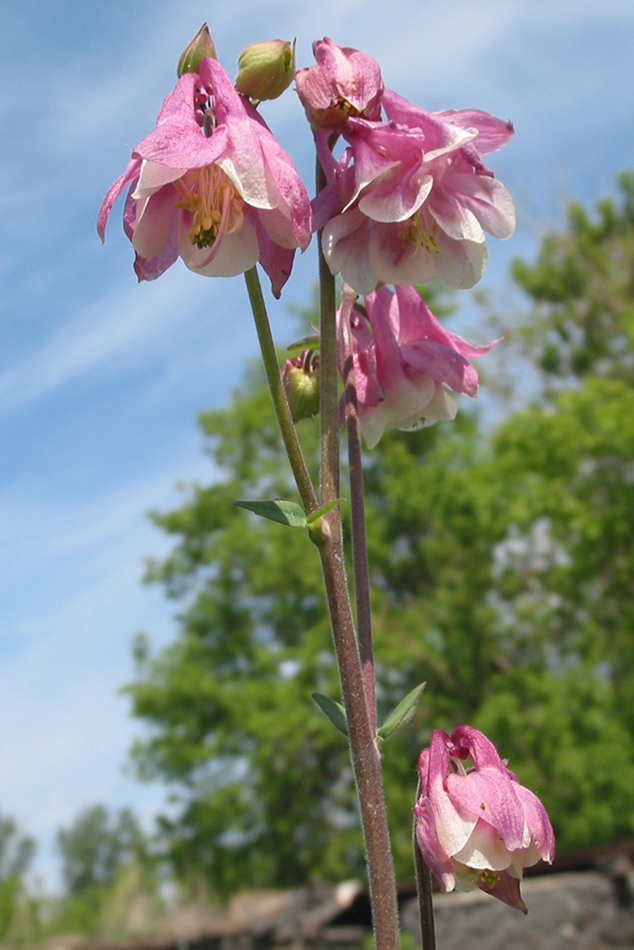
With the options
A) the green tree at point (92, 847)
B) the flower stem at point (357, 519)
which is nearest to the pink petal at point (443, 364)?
the flower stem at point (357, 519)

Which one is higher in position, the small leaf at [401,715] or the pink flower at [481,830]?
the small leaf at [401,715]

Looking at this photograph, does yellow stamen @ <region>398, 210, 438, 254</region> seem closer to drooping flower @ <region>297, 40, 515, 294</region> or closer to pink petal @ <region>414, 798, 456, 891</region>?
drooping flower @ <region>297, 40, 515, 294</region>

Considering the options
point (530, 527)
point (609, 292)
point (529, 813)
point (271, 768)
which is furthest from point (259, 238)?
point (609, 292)

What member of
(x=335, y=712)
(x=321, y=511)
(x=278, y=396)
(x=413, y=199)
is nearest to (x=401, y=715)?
(x=335, y=712)

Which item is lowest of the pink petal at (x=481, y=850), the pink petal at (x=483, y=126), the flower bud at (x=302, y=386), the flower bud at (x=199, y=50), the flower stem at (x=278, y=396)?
the pink petal at (x=481, y=850)

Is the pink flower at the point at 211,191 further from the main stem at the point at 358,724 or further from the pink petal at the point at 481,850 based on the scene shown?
the pink petal at the point at 481,850

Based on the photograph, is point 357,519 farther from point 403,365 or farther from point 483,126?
point 483,126
